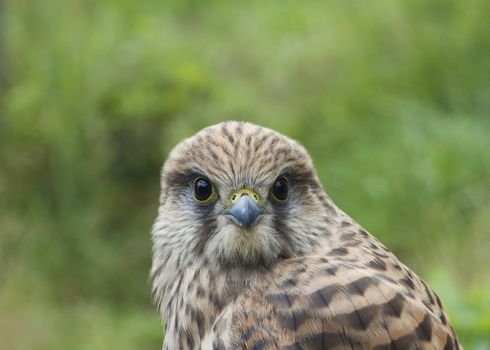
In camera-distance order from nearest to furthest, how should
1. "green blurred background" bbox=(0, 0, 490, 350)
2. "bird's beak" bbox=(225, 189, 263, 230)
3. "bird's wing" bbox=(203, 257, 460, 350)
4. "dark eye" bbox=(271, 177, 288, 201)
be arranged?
"bird's wing" bbox=(203, 257, 460, 350), "bird's beak" bbox=(225, 189, 263, 230), "dark eye" bbox=(271, 177, 288, 201), "green blurred background" bbox=(0, 0, 490, 350)

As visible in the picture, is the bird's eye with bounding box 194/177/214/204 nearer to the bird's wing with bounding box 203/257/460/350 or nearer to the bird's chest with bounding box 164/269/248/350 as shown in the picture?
the bird's chest with bounding box 164/269/248/350

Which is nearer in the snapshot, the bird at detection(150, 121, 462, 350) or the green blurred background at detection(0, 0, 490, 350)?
the bird at detection(150, 121, 462, 350)

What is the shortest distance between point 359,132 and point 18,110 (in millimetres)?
2171

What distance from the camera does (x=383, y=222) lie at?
19.1ft

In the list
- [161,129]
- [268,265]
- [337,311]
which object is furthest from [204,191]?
[161,129]

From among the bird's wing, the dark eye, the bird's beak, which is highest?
the dark eye

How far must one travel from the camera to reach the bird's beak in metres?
3.10

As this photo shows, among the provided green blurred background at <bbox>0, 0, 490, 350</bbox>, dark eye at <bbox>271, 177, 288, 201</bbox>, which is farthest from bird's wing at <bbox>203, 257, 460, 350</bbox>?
green blurred background at <bbox>0, 0, 490, 350</bbox>

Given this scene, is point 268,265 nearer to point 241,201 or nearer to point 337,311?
point 241,201

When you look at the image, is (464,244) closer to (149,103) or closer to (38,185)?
(149,103)

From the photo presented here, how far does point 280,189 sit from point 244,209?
173 millimetres

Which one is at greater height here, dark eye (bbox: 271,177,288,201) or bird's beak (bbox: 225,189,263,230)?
dark eye (bbox: 271,177,288,201)

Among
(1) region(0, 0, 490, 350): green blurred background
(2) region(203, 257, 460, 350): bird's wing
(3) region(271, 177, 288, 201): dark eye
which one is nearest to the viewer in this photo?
(2) region(203, 257, 460, 350): bird's wing

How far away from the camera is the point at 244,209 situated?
10.2 ft
